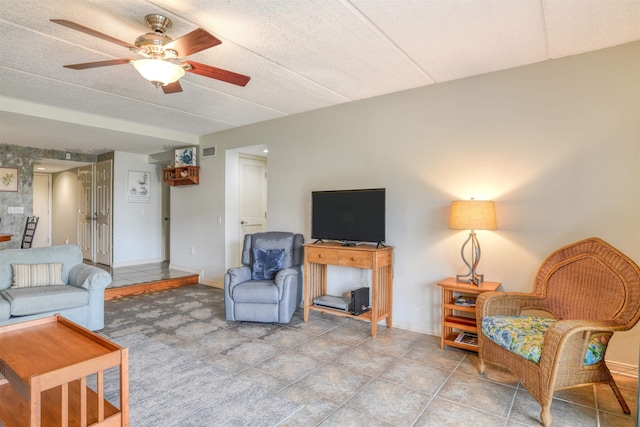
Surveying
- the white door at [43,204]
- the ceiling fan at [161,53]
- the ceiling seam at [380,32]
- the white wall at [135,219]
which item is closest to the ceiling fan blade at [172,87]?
the ceiling fan at [161,53]

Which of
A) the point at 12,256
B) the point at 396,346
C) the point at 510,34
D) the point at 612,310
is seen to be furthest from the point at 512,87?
the point at 12,256

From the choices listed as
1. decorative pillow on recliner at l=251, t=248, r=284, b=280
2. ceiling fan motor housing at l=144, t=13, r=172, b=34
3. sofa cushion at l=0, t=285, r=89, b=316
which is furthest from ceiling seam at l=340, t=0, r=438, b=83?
sofa cushion at l=0, t=285, r=89, b=316

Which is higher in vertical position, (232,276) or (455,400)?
(232,276)

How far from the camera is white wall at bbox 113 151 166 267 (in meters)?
6.43

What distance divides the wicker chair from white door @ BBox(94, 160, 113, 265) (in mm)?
6524

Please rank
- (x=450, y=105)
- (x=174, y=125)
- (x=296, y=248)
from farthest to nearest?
(x=174, y=125) < (x=296, y=248) < (x=450, y=105)

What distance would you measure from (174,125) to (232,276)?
2.59 metres

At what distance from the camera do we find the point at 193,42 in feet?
6.49

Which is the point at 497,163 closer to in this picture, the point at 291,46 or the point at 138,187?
the point at 291,46

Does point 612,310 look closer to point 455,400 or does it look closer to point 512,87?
→ point 455,400

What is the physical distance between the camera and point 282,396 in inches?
87.9

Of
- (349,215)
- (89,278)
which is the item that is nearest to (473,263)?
(349,215)

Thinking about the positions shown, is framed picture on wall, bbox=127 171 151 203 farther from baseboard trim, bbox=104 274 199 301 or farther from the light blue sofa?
the light blue sofa

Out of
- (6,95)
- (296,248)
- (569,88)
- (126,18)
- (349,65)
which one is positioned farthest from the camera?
(296,248)
